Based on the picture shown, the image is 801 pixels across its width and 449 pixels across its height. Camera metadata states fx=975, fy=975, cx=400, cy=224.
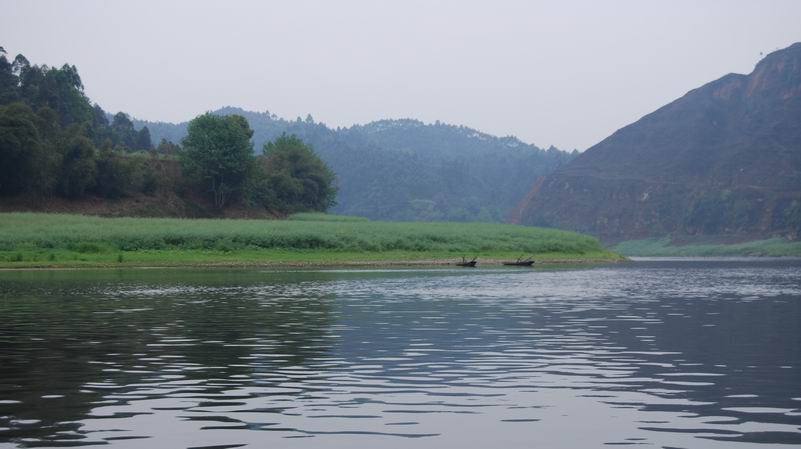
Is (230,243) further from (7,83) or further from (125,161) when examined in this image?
(7,83)

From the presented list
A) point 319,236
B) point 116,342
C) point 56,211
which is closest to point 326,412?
point 116,342

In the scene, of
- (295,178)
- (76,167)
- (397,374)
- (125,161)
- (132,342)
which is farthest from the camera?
(295,178)

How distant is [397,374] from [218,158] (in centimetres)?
12980

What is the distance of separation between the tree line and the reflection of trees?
74.0 m

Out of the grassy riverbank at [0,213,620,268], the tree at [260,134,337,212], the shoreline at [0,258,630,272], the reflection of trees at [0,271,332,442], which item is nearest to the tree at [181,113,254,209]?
the tree at [260,134,337,212]

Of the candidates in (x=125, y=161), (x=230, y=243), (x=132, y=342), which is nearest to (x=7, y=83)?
(x=125, y=161)

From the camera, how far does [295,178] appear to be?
17575 cm

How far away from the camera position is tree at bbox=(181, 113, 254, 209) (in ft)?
493

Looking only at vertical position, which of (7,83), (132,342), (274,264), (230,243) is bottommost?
(132,342)

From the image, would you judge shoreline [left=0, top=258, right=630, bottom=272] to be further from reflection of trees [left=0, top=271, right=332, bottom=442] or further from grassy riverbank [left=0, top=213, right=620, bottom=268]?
reflection of trees [left=0, top=271, right=332, bottom=442]

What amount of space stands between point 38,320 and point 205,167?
114 metres

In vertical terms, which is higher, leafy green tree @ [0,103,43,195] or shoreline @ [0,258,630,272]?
leafy green tree @ [0,103,43,195]

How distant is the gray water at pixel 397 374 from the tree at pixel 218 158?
101967 mm

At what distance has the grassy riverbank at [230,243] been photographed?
96750mm
